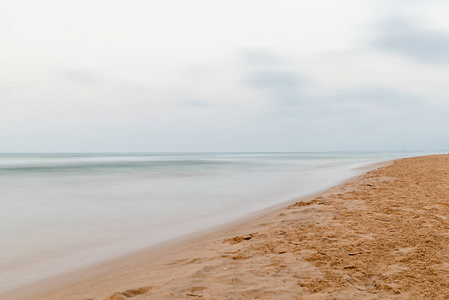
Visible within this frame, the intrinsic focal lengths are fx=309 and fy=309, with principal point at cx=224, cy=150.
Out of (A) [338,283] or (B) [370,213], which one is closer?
(A) [338,283]

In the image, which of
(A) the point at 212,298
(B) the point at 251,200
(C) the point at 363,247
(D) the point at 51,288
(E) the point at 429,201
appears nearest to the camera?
(A) the point at 212,298

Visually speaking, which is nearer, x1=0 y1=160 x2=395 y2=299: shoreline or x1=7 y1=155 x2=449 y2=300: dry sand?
x1=7 y1=155 x2=449 y2=300: dry sand

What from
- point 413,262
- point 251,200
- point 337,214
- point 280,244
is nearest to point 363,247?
point 413,262

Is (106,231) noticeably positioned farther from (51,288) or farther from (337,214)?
(337,214)

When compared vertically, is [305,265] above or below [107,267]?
above

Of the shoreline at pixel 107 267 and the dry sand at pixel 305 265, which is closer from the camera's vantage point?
the dry sand at pixel 305 265

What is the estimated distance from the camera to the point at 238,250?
3844 millimetres

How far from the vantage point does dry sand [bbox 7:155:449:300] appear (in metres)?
2.66

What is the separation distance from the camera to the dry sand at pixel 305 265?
266cm

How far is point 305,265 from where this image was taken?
127 inches

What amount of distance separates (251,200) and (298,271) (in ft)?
24.6

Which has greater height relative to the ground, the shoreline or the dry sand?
the dry sand

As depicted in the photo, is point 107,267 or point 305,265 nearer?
point 305,265

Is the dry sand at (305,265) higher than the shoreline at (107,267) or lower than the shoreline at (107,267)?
higher
